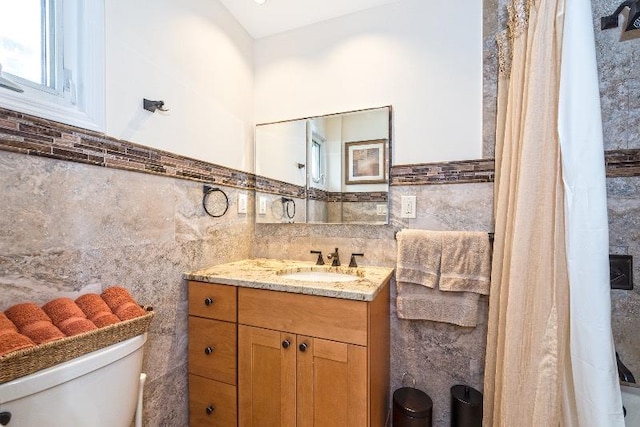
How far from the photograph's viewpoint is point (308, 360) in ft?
3.74

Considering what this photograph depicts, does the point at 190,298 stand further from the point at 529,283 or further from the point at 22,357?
the point at 529,283

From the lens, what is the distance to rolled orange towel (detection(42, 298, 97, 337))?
0.79m

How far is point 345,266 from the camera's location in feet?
5.34

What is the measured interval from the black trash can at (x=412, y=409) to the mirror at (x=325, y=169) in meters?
0.92

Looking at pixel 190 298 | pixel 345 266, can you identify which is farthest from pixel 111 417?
pixel 345 266

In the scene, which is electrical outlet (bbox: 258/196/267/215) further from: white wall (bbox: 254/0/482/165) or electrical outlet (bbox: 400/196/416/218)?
electrical outlet (bbox: 400/196/416/218)

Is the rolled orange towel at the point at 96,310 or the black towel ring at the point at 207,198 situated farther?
the black towel ring at the point at 207,198

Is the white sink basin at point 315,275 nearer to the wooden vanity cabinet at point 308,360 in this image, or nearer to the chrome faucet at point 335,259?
the chrome faucet at point 335,259

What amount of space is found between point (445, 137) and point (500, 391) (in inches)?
47.5

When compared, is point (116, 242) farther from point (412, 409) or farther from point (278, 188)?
point (412, 409)

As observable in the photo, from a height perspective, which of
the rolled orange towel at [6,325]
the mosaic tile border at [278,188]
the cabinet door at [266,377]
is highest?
the mosaic tile border at [278,188]

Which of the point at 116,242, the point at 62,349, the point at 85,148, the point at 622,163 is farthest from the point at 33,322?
the point at 622,163

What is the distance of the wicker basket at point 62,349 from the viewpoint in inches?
24.8

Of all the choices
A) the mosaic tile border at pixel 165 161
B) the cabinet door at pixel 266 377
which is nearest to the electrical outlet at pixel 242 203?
the mosaic tile border at pixel 165 161
